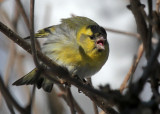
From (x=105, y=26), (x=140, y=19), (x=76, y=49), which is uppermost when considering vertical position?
(x=140, y=19)

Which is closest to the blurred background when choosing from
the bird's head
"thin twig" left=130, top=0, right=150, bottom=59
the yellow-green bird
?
the yellow-green bird

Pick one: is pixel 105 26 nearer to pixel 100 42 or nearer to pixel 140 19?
pixel 100 42

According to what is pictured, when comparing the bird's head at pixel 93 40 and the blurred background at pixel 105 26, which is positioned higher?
the bird's head at pixel 93 40

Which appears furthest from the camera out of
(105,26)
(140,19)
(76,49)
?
(105,26)

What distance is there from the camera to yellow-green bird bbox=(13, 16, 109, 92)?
1.96 m

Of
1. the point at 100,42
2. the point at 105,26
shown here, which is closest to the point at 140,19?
the point at 100,42

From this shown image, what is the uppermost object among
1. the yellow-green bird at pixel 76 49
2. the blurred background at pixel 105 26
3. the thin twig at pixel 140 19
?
the thin twig at pixel 140 19

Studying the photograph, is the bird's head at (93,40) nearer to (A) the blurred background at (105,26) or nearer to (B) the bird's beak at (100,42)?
(B) the bird's beak at (100,42)

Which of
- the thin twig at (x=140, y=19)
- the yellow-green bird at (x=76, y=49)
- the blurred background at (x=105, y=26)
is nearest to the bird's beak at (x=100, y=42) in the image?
the yellow-green bird at (x=76, y=49)

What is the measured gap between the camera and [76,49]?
203cm

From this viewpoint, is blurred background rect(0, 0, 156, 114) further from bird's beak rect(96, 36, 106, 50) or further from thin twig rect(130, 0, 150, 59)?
thin twig rect(130, 0, 150, 59)

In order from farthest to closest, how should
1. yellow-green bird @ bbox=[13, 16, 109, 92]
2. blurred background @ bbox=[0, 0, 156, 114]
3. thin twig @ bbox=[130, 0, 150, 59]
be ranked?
blurred background @ bbox=[0, 0, 156, 114]
yellow-green bird @ bbox=[13, 16, 109, 92]
thin twig @ bbox=[130, 0, 150, 59]

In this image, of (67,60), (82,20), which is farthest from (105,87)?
(82,20)

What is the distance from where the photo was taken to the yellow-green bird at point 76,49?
1.96 meters
